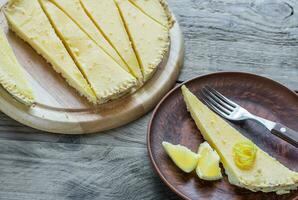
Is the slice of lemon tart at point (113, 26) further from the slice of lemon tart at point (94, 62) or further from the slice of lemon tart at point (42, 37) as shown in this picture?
the slice of lemon tart at point (42, 37)

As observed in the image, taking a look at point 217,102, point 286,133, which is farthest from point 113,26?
point 286,133

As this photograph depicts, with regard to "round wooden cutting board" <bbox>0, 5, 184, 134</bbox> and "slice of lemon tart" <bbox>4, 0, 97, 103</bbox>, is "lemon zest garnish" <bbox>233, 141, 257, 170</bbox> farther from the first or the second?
"slice of lemon tart" <bbox>4, 0, 97, 103</bbox>

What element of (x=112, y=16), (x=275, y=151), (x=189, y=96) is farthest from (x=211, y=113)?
(x=112, y=16)

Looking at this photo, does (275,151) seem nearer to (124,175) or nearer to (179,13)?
(124,175)

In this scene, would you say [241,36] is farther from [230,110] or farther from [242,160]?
[242,160]

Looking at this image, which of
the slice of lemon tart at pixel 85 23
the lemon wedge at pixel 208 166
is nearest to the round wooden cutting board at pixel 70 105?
the slice of lemon tart at pixel 85 23
